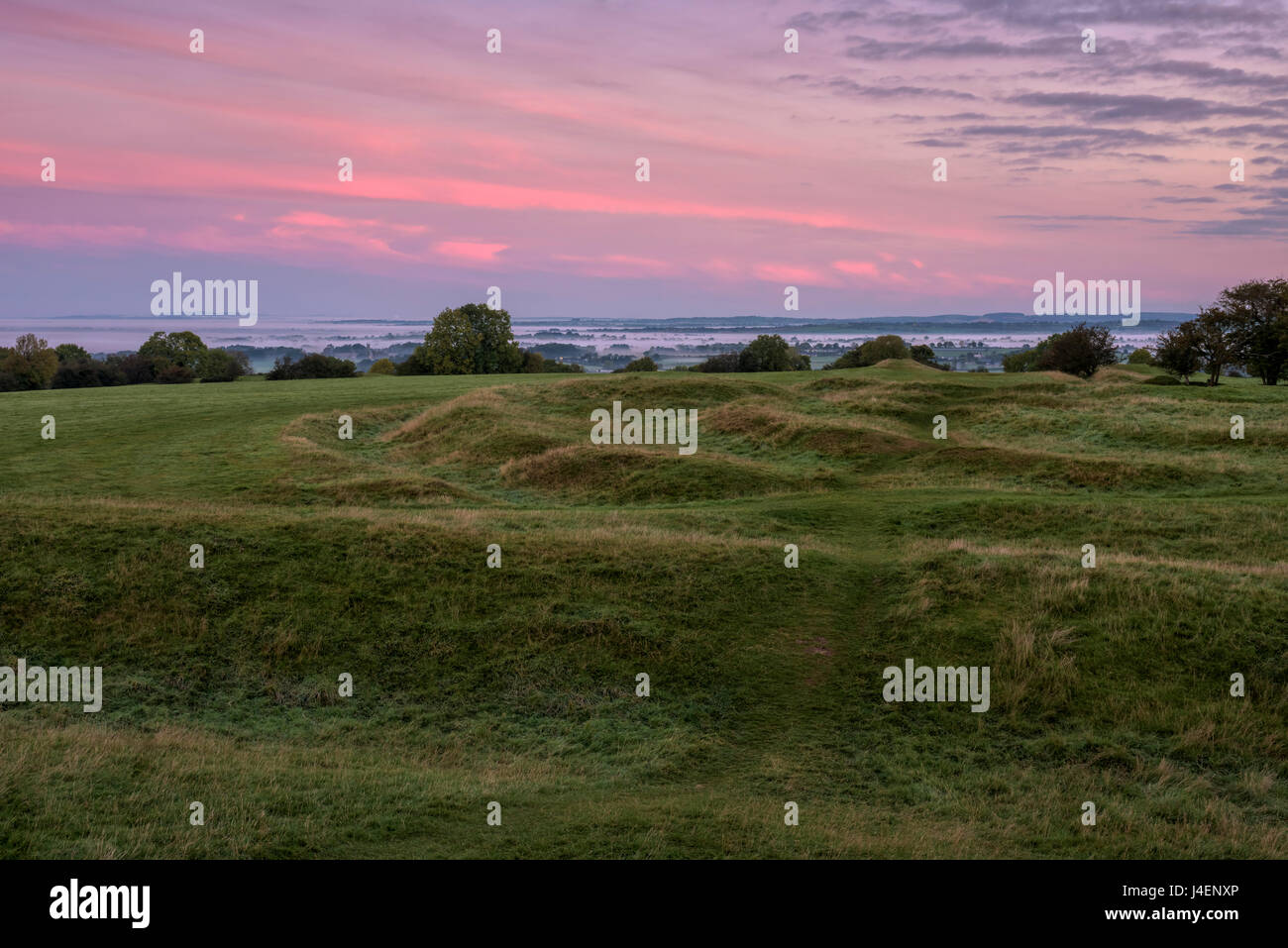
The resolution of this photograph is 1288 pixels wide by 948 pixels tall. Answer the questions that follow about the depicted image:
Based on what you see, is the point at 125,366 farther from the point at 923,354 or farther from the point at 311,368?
the point at 923,354

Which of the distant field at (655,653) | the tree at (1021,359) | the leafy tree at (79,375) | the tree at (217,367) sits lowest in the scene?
the distant field at (655,653)

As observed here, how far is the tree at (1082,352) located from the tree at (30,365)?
9198 centimetres

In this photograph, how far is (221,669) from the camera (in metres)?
17.7

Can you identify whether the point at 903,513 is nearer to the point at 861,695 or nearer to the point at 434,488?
the point at 861,695

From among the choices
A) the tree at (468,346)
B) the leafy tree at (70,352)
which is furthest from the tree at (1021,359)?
the leafy tree at (70,352)

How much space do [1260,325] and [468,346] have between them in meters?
69.6

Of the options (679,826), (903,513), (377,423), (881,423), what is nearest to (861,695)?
(679,826)

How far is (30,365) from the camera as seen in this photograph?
82062mm

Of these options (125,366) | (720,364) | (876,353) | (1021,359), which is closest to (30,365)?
(125,366)

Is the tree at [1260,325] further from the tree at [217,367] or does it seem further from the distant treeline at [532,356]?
the tree at [217,367]

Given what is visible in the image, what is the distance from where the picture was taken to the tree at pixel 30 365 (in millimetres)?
81387

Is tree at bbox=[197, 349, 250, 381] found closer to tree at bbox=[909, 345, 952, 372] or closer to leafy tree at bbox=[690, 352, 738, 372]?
leafy tree at bbox=[690, 352, 738, 372]

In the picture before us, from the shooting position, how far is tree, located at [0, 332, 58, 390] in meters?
81.4

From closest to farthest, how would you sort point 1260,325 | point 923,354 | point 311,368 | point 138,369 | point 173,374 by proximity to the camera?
point 1260,325
point 173,374
point 138,369
point 311,368
point 923,354
